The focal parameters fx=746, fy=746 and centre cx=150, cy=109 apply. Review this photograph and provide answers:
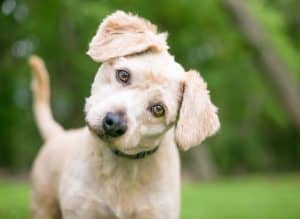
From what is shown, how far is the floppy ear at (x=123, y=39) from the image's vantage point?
5285mm

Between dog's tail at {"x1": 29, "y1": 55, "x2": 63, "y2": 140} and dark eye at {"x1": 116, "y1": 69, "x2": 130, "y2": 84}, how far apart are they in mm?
1900

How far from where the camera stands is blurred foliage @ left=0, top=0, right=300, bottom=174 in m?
18.7

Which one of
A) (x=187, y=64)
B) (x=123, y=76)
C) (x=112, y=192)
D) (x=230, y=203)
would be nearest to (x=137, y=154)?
(x=112, y=192)

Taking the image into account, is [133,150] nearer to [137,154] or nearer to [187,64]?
[137,154]

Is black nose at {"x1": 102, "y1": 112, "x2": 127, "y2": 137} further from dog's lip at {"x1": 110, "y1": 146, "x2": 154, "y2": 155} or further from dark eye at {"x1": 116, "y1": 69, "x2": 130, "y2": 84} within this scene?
dark eye at {"x1": 116, "y1": 69, "x2": 130, "y2": 84}

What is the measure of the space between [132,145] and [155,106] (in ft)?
1.01

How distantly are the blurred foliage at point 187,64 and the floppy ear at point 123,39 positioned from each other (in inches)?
383

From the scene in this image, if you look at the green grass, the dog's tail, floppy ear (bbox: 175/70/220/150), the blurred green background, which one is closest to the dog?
floppy ear (bbox: 175/70/220/150)

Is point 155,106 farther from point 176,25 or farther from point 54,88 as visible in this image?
point 54,88

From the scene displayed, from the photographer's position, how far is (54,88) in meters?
26.0

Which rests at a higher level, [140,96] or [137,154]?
[140,96]

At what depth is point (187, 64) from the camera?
81.2 feet

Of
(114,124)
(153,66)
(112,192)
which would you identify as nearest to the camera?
(114,124)

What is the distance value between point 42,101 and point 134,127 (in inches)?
96.1
